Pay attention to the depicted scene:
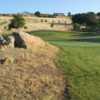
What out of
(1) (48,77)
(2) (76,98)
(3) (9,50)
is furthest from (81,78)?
(3) (9,50)

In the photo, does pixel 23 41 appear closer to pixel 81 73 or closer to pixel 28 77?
pixel 81 73

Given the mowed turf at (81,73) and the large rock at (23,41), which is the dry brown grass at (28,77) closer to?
the mowed turf at (81,73)

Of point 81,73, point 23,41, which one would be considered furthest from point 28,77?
point 23,41

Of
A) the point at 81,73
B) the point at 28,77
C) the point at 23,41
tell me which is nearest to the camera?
the point at 28,77

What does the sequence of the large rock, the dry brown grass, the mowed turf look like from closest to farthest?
the dry brown grass
the mowed turf
the large rock

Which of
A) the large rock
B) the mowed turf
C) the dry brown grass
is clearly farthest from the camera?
the large rock

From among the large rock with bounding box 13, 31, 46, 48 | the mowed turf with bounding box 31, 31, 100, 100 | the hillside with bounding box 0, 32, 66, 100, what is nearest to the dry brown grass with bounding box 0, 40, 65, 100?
the hillside with bounding box 0, 32, 66, 100

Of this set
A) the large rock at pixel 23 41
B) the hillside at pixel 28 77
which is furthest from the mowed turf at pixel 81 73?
the large rock at pixel 23 41

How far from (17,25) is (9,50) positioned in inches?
1433

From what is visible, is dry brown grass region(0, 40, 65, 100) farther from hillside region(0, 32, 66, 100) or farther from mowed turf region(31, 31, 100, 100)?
mowed turf region(31, 31, 100, 100)

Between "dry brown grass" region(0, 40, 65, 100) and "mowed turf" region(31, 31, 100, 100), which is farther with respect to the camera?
"mowed turf" region(31, 31, 100, 100)

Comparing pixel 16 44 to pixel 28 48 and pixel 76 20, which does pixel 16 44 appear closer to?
pixel 28 48

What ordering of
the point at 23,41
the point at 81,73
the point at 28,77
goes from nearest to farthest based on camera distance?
the point at 28,77, the point at 81,73, the point at 23,41

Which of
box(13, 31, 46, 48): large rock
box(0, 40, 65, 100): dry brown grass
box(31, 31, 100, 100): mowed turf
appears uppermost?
box(13, 31, 46, 48): large rock
